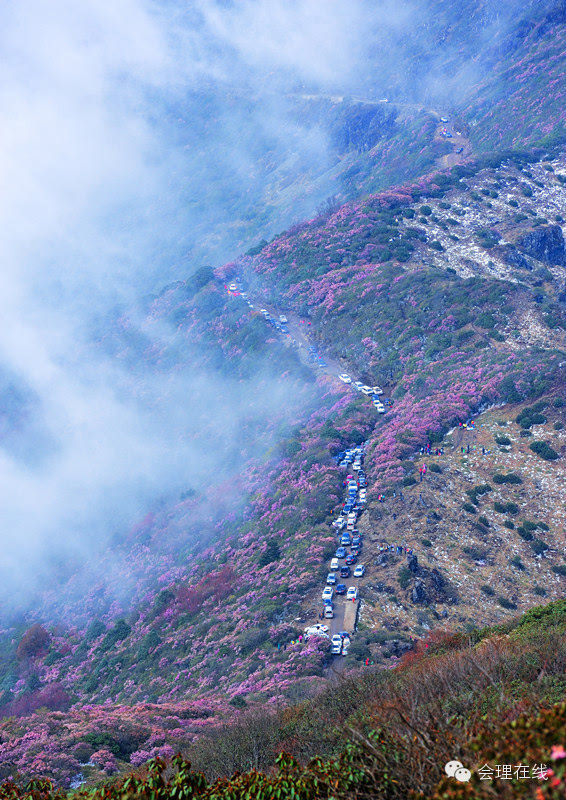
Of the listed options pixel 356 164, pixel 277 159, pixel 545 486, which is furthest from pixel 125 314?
pixel 545 486

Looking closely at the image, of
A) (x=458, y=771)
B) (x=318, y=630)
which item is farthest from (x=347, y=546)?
(x=458, y=771)

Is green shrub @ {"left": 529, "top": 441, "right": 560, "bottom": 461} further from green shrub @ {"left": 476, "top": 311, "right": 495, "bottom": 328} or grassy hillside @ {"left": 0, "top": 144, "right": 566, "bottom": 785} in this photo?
green shrub @ {"left": 476, "top": 311, "right": 495, "bottom": 328}

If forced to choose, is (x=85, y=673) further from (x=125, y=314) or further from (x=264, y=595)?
(x=125, y=314)

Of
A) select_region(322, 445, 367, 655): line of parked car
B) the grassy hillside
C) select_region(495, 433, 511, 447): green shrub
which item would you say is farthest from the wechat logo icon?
select_region(495, 433, 511, 447): green shrub

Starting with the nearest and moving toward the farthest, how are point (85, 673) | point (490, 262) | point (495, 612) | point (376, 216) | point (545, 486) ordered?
point (495, 612)
point (545, 486)
point (85, 673)
point (490, 262)
point (376, 216)

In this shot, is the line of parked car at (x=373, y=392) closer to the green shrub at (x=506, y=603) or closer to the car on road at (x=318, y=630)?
the green shrub at (x=506, y=603)
